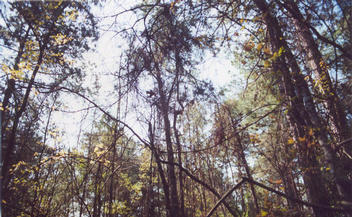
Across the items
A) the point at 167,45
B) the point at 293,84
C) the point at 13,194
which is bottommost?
Answer: the point at 13,194

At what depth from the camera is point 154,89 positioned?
110 inches

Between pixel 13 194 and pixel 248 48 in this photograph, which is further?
pixel 13 194

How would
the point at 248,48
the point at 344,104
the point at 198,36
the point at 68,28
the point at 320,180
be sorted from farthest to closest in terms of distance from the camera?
the point at 68,28 → the point at 198,36 → the point at 248,48 → the point at 344,104 → the point at 320,180

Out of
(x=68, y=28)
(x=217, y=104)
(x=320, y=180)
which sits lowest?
(x=320, y=180)

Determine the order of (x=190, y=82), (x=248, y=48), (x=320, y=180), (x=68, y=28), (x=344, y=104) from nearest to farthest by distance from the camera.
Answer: (x=320, y=180), (x=344, y=104), (x=248, y=48), (x=190, y=82), (x=68, y=28)

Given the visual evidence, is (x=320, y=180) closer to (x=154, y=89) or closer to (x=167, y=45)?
(x=154, y=89)

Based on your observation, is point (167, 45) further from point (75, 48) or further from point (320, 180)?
point (75, 48)

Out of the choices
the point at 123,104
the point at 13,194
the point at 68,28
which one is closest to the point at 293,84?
the point at 123,104

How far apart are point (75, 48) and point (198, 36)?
3.83 meters

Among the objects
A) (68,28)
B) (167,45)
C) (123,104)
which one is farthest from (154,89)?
(68,28)

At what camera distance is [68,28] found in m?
4.39

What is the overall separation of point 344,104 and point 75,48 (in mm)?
5797

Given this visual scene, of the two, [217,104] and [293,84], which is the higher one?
[217,104]

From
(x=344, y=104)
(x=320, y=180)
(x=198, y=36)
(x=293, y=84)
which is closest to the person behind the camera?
(x=320, y=180)
